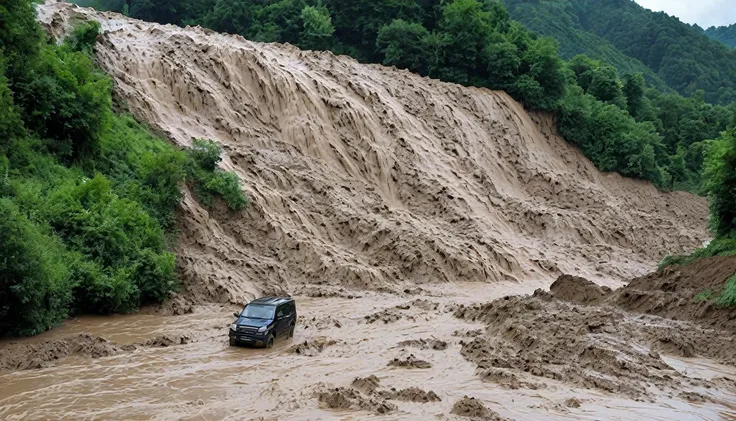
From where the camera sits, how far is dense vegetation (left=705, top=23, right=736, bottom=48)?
137500 mm

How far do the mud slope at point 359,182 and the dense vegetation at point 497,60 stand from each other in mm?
3342

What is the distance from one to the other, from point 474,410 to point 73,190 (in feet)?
46.6

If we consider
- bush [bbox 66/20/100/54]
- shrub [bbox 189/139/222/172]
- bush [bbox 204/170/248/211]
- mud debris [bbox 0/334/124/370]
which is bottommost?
mud debris [bbox 0/334/124/370]

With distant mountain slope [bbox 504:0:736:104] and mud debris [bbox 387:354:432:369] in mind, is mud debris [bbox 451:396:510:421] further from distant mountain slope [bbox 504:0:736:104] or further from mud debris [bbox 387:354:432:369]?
distant mountain slope [bbox 504:0:736:104]

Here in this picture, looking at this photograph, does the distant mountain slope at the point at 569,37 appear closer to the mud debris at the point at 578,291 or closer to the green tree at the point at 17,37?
the mud debris at the point at 578,291

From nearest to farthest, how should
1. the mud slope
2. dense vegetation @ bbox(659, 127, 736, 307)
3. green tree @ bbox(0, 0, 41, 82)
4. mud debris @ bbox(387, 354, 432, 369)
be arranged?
mud debris @ bbox(387, 354, 432, 369), dense vegetation @ bbox(659, 127, 736, 307), green tree @ bbox(0, 0, 41, 82), the mud slope

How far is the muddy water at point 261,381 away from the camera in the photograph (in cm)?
1172

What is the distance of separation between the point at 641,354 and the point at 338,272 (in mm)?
11910

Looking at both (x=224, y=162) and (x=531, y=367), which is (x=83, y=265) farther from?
(x=531, y=367)

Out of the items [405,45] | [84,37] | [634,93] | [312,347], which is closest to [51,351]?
[312,347]

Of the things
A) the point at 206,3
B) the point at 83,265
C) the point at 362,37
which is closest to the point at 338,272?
the point at 83,265

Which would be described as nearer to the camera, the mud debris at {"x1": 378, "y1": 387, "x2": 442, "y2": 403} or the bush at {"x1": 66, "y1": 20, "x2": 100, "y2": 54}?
the mud debris at {"x1": 378, "y1": 387, "x2": 442, "y2": 403}

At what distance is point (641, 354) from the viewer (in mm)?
14578

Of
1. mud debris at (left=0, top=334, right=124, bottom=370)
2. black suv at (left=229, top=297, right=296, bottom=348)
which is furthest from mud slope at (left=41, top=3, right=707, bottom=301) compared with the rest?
mud debris at (left=0, top=334, right=124, bottom=370)
